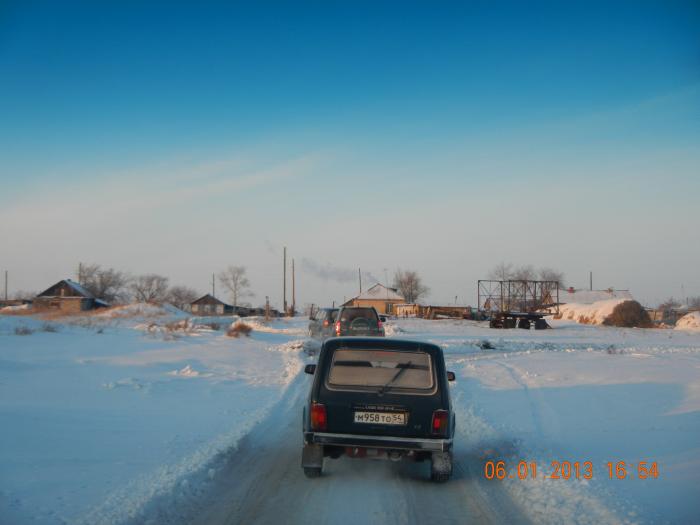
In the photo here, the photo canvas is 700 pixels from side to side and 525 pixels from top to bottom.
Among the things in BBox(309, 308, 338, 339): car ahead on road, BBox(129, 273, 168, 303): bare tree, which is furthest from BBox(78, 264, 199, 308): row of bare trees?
BBox(309, 308, 338, 339): car ahead on road

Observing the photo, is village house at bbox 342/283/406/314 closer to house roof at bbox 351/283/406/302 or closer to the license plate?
house roof at bbox 351/283/406/302

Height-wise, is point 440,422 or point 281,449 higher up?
point 440,422

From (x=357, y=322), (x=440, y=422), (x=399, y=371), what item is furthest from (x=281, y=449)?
(x=357, y=322)

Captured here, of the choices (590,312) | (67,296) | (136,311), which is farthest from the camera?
(67,296)

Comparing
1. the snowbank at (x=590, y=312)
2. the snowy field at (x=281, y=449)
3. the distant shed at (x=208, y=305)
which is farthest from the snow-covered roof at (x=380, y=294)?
the snowy field at (x=281, y=449)

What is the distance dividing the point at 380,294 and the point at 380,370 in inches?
3758

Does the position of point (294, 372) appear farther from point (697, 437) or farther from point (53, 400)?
point (697, 437)

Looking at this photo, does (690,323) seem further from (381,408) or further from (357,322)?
(381,408)

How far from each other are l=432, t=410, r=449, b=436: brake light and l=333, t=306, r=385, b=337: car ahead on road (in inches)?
590

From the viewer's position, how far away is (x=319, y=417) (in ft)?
21.6

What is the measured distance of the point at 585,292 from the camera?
8319 centimetres

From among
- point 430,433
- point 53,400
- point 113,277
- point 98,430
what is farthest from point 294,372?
point 113,277

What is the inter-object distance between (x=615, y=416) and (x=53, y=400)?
9.98 m

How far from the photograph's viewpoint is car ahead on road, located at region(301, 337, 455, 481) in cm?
649
